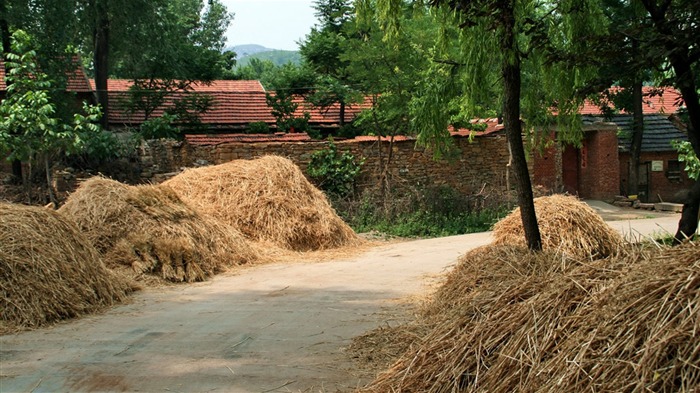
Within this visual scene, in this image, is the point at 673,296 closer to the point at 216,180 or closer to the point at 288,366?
the point at 288,366

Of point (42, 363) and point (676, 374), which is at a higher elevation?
point (676, 374)

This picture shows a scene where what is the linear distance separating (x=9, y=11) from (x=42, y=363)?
55.7 ft

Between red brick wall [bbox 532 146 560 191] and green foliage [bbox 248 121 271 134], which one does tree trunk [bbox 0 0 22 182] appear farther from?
red brick wall [bbox 532 146 560 191]

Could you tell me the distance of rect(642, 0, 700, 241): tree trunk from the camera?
7.12m

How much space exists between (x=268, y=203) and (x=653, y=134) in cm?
2412

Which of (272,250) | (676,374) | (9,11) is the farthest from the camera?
(9,11)

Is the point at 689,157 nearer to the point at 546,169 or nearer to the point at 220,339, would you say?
the point at 546,169

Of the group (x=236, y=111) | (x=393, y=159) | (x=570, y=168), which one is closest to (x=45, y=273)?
(x=393, y=159)

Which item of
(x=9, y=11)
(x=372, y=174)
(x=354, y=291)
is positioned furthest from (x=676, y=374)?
(x=9, y=11)

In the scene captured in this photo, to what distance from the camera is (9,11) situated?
67.2ft

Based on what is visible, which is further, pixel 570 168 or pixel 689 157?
pixel 570 168

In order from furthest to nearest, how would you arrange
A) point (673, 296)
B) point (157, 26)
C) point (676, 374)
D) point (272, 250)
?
point (157, 26)
point (272, 250)
point (673, 296)
point (676, 374)

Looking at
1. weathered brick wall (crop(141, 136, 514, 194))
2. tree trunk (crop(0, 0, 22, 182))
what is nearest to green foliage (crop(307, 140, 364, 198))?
weathered brick wall (crop(141, 136, 514, 194))

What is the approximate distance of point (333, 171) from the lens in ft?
68.9
